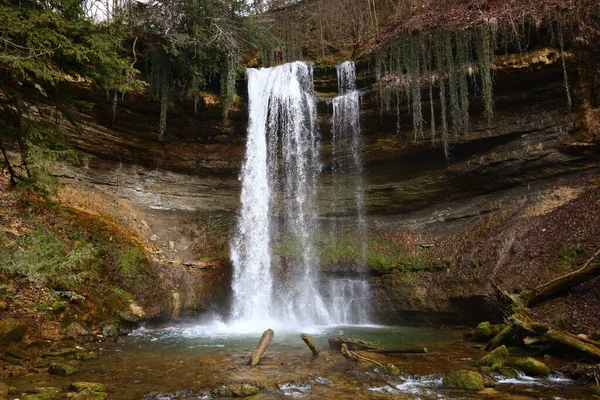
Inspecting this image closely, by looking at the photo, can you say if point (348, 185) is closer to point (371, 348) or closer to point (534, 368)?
point (371, 348)

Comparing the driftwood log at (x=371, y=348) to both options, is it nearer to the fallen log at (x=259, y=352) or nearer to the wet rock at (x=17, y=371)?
the fallen log at (x=259, y=352)

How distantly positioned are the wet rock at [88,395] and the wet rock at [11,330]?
8.59 feet

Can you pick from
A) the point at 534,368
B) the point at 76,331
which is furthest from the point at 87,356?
the point at 534,368

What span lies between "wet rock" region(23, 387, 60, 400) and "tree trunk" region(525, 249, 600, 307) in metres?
9.61

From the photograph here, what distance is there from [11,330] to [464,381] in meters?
7.54

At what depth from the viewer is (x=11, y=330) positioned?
653 cm

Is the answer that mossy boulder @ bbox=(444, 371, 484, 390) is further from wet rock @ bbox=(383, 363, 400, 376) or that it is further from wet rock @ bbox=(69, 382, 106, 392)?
wet rock @ bbox=(69, 382, 106, 392)

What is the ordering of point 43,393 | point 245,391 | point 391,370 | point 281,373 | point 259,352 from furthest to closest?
point 259,352, point 281,373, point 391,370, point 245,391, point 43,393

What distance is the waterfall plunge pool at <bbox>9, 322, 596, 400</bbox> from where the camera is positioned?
5234 millimetres

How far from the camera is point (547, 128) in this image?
1327 cm

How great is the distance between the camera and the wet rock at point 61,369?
5.92m

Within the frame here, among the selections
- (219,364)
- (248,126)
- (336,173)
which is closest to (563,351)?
(219,364)

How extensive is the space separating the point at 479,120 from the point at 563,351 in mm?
9981

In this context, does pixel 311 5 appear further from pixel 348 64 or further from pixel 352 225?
pixel 352 225
